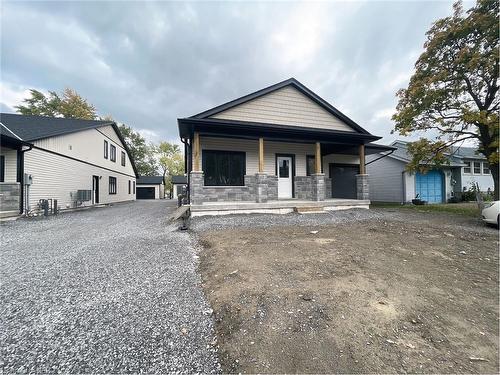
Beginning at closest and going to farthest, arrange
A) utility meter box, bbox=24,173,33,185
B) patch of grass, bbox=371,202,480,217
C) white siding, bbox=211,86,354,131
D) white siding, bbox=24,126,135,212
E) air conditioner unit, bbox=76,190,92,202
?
utility meter box, bbox=24,173,33,185, patch of grass, bbox=371,202,480,217, white siding, bbox=211,86,354,131, white siding, bbox=24,126,135,212, air conditioner unit, bbox=76,190,92,202

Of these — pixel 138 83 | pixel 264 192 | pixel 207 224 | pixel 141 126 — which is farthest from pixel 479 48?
pixel 141 126

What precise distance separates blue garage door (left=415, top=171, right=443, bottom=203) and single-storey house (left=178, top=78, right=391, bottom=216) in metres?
6.10

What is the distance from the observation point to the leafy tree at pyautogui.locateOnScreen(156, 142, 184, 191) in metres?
46.1

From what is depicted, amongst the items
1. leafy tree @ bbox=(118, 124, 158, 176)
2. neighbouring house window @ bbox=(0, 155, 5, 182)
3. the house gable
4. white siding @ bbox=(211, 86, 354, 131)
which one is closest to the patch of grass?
the house gable

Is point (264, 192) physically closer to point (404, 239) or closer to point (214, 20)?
point (404, 239)

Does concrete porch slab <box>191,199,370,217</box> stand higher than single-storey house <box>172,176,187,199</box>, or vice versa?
single-storey house <box>172,176,187,199</box>

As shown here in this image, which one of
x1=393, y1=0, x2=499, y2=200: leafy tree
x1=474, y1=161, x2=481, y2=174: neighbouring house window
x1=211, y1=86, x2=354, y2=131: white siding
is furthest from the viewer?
x1=474, y1=161, x2=481, y2=174: neighbouring house window

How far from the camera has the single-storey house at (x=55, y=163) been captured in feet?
30.8

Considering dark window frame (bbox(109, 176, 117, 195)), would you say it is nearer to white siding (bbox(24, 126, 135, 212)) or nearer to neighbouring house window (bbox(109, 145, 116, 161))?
white siding (bbox(24, 126, 135, 212))

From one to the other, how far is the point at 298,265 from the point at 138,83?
733 inches

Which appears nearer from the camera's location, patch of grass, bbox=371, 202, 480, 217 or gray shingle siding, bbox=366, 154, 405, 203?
patch of grass, bbox=371, 202, 480, 217

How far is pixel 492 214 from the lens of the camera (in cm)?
677

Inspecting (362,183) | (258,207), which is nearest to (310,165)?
(362,183)

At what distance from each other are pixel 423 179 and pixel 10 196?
2372 centimetres
